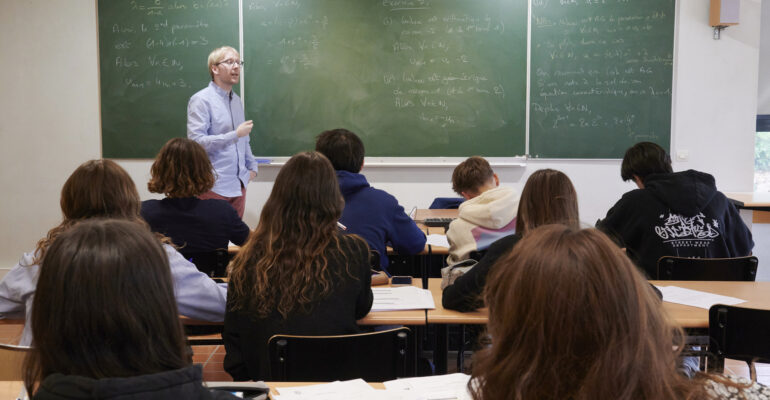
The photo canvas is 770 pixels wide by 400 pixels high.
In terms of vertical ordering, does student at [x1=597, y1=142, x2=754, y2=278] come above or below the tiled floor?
above

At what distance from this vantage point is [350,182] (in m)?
3.10

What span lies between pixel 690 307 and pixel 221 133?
3803 millimetres

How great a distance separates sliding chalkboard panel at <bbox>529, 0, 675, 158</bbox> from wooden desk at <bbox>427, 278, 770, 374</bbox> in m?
3.09

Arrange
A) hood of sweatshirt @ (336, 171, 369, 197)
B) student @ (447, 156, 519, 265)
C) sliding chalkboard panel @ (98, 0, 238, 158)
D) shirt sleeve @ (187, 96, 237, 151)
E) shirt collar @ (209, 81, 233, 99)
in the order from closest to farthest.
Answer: hood of sweatshirt @ (336, 171, 369, 197)
student @ (447, 156, 519, 265)
shirt sleeve @ (187, 96, 237, 151)
shirt collar @ (209, 81, 233, 99)
sliding chalkboard panel @ (98, 0, 238, 158)

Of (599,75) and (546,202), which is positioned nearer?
(546,202)

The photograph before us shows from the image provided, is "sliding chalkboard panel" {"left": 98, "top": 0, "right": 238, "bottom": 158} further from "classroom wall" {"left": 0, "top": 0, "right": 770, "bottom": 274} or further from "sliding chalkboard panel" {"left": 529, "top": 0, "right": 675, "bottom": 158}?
"sliding chalkboard panel" {"left": 529, "top": 0, "right": 675, "bottom": 158}

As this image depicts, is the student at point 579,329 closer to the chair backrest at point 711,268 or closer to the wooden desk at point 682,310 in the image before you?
the wooden desk at point 682,310

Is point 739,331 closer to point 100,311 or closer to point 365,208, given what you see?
point 365,208

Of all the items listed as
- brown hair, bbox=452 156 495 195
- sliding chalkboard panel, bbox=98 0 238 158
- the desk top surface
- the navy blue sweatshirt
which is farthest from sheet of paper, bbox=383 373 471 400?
sliding chalkboard panel, bbox=98 0 238 158

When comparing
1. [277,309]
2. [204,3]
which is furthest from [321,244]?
[204,3]

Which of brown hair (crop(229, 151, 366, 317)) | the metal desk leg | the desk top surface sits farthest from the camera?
the metal desk leg

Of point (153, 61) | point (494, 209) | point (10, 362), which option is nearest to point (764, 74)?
point (494, 209)

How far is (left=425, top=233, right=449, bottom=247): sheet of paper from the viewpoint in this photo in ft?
11.8

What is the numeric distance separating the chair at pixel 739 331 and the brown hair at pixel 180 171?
87.2 inches
